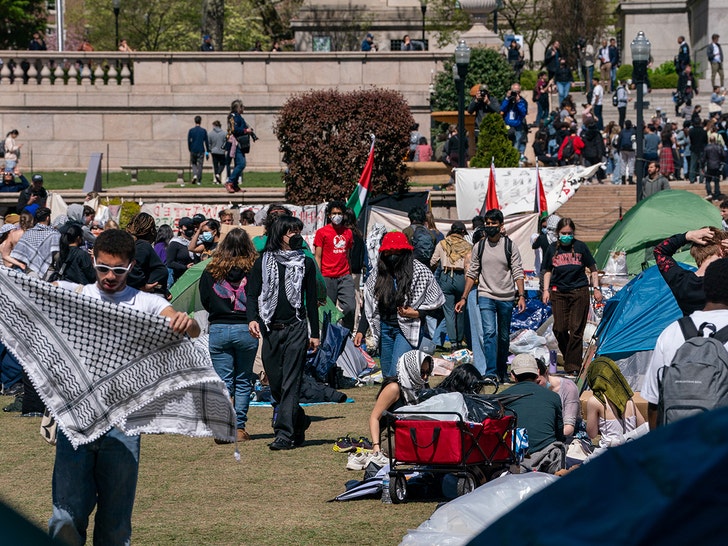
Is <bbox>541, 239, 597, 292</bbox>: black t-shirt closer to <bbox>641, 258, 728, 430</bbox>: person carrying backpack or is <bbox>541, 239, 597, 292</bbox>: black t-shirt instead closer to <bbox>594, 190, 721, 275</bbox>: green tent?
<bbox>594, 190, 721, 275</bbox>: green tent

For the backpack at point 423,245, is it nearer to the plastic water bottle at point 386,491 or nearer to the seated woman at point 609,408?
the seated woman at point 609,408

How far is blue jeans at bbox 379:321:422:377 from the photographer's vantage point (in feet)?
38.6

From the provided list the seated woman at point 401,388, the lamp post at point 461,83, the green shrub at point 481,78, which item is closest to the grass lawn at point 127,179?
the green shrub at point 481,78

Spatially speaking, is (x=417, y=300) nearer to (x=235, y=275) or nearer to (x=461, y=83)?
(x=235, y=275)

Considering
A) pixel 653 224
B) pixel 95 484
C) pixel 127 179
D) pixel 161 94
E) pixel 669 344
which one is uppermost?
pixel 161 94

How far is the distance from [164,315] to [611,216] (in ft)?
79.2

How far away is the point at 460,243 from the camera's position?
1599 centimetres

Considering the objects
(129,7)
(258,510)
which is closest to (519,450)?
(258,510)

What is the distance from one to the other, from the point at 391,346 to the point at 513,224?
9.26 m

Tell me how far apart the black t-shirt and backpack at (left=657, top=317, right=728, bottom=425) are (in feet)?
27.9

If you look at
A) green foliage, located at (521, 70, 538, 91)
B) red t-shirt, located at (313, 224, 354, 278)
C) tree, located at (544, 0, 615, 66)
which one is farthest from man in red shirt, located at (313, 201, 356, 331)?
tree, located at (544, 0, 615, 66)

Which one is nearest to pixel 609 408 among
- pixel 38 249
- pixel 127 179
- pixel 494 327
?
pixel 494 327

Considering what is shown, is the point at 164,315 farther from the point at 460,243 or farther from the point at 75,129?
the point at 75,129

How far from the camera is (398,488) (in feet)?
27.9
